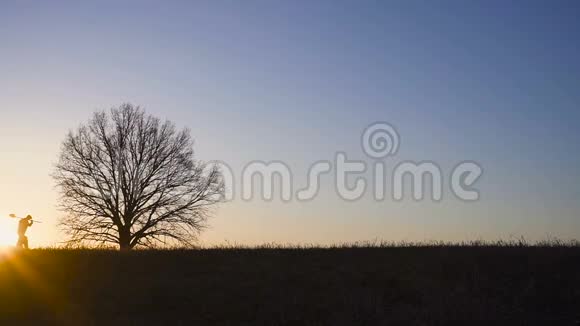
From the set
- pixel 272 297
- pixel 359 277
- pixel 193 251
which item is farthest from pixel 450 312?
pixel 193 251

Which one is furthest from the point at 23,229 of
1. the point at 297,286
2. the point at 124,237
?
the point at 297,286

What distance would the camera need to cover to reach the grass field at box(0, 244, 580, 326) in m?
17.3

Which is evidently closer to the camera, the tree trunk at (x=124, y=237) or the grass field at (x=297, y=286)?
the grass field at (x=297, y=286)

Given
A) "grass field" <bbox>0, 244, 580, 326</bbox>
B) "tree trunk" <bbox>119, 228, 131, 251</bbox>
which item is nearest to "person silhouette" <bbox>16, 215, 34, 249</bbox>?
"grass field" <bbox>0, 244, 580, 326</bbox>

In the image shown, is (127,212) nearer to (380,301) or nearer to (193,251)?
(193,251)

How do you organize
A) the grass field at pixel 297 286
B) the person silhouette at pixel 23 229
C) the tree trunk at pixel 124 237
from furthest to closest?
A: the tree trunk at pixel 124 237 < the person silhouette at pixel 23 229 < the grass field at pixel 297 286

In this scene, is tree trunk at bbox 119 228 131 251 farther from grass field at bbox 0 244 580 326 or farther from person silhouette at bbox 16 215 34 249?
Answer: grass field at bbox 0 244 580 326

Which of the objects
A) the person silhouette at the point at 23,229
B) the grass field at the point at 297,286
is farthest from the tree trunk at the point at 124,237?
the grass field at the point at 297,286

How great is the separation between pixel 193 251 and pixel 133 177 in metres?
19.2

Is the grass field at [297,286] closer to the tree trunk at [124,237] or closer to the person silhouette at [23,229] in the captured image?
the person silhouette at [23,229]

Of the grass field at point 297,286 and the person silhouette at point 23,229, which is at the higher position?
the person silhouette at point 23,229

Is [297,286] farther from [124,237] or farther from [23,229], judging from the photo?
[124,237]

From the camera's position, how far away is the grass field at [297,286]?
17.3 metres

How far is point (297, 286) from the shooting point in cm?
1911
